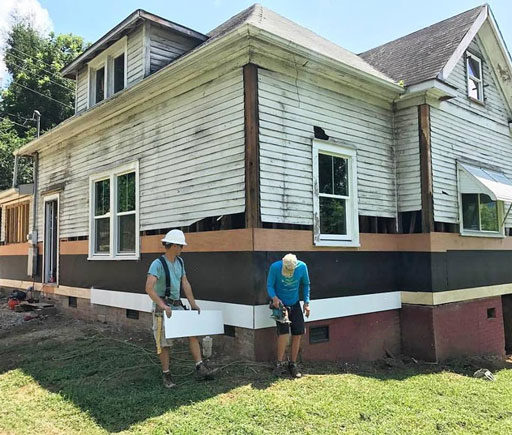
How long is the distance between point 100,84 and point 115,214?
162 inches

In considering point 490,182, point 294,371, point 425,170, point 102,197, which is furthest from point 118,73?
point 490,182

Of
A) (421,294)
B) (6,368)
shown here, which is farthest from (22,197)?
(421,294)

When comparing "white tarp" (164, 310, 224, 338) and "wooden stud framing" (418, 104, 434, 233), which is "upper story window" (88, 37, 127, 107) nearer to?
"wooden stud framing" (418, 104, 434, 233)

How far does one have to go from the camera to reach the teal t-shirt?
5.70 metres

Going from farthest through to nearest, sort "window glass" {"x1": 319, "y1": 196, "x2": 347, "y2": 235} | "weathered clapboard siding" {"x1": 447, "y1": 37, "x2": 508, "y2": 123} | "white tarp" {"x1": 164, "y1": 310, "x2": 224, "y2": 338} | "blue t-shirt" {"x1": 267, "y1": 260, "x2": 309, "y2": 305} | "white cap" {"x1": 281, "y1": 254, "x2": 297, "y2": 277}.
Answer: "weathered clapboard siding" {"x1": 447, "y1": 37, "x2": 508, "y2": 123}
"window glass" {"x1": 319, "y1": 196, "x2": 347, "y2": 235}
"blue t-shirt" {"x1": 267, "y1": 260, "x2": 309, "y2": 305}
"white cap" {"x1": 281, "y1": 254, "x2": 297, "y2": 277}
"white tarp" {"x1": 164, "y1": 310, "x2": 224, "y2": 338}

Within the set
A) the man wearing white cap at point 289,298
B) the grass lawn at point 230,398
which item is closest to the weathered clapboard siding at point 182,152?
the man wearing white cap at point 289,298

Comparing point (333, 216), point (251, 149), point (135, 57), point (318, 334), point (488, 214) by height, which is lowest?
point (318, 334)

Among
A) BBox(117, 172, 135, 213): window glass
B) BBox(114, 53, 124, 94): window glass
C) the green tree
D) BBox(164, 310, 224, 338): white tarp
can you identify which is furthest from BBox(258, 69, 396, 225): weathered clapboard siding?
the green tree

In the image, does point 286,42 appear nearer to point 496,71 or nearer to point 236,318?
point 236,318

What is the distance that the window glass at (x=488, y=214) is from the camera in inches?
404

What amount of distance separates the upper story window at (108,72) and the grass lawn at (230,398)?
254 inches

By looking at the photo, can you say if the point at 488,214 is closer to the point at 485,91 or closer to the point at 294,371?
the point at 485,91

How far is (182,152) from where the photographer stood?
8133mm

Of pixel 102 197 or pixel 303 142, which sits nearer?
pixel 303 142
